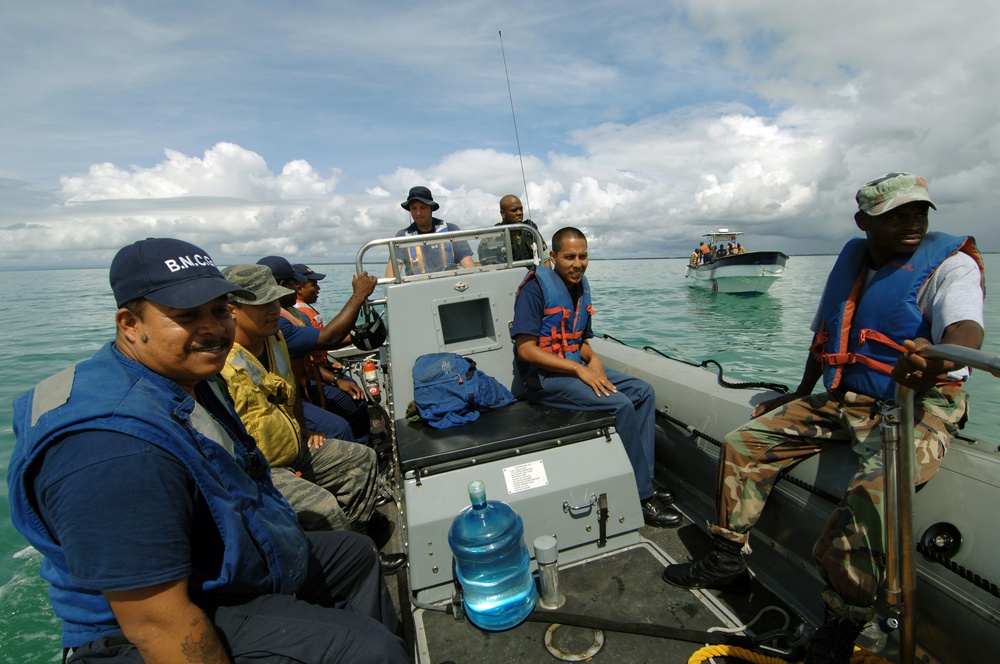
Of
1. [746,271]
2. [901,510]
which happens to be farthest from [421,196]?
[746,271]

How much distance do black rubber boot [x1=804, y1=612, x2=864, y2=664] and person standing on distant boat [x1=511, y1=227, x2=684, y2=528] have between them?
1072mm

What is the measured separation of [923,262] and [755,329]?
11374mm

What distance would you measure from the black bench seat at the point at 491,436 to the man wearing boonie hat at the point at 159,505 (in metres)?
0.89

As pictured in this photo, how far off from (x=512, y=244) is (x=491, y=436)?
2.09m

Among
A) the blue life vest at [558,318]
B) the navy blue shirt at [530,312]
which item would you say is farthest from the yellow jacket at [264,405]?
the blue life vest at [558,318]

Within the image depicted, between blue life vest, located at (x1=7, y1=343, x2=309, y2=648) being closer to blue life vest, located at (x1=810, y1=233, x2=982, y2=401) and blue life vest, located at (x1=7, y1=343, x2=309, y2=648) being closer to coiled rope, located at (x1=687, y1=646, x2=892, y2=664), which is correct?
coiled rope, located at (x1=687, y1=646, x2=892, y2=664)

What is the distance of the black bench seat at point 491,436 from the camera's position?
2.56 metres

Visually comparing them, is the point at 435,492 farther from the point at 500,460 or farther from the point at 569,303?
the point at 569,303

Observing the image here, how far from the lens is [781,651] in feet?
6.28

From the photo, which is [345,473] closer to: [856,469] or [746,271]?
[856,469]

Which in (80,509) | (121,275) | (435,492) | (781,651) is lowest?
(781,651)

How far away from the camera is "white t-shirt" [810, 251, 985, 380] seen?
1.93 m

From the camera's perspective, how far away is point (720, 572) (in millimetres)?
2268

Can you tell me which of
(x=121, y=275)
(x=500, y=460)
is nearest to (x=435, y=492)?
(x=500, y=460)
